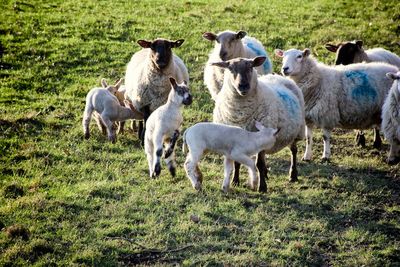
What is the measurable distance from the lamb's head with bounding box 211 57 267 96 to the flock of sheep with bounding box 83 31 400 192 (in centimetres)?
1

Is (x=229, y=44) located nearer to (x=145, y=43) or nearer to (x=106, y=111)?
(x=145, y=43)

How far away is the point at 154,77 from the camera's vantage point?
11.8 metres

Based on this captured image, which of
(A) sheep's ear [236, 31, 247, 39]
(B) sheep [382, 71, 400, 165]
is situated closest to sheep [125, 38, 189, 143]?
(A) sheep's ear [236, 31, 247, 39]

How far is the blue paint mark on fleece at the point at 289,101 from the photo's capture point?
990 centimetres

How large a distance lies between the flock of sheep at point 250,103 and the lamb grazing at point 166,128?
0.05 feet

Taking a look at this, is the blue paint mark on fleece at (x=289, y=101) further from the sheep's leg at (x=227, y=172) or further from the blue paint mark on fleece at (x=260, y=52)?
the blue paint mark on fleece at (x=260, y=52)

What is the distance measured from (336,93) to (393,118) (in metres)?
1.14

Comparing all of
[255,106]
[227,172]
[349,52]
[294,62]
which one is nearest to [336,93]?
[294,62]

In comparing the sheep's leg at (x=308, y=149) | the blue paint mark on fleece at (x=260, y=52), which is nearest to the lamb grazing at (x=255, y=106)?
the sheep's leg at (x=308, y=149)

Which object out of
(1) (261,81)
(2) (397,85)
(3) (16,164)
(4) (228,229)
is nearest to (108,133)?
(3) (16,164)

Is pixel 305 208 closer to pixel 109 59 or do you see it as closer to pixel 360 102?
pixel 360 102

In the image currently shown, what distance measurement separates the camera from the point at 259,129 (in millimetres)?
9125

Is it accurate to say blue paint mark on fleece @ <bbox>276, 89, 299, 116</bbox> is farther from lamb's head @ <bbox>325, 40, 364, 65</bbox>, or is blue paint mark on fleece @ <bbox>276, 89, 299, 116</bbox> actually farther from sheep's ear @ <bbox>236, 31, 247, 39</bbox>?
lamb's head @ <bbox>325, 40, 364, 65</bbox>

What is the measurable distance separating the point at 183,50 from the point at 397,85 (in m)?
7.09
